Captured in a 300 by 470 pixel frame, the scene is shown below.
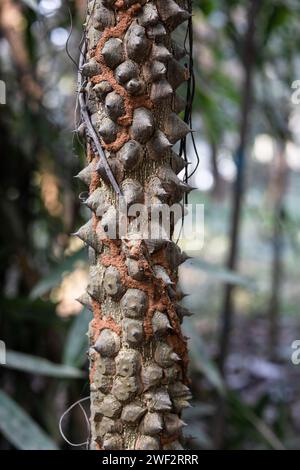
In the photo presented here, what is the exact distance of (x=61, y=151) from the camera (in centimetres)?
153

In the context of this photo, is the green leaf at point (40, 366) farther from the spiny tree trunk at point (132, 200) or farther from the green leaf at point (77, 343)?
the spiny tree trunk at point (132, 200)

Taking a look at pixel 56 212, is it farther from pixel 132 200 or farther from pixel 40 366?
pixel 132 200

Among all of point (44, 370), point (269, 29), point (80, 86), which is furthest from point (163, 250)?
point (269, 29)

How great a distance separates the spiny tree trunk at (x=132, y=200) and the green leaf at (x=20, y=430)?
1.36 ft

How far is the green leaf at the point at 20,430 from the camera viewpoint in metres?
0.87

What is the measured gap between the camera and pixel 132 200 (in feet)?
1.53

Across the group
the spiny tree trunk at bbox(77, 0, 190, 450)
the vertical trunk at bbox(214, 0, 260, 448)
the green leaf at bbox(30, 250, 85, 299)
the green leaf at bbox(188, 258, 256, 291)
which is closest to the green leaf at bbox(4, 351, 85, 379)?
the green leaf at bbox(30, 250, 85, 299)

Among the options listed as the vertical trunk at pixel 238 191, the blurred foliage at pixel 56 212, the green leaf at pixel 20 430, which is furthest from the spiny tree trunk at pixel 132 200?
the vertical trunk at pixel 238 191

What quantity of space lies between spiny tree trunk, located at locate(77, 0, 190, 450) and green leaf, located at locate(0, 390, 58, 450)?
414 mm

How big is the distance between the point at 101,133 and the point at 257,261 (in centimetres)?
414

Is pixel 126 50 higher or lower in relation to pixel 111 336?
higher

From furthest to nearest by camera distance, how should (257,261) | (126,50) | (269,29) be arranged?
(257,261), (269,29), (126,50)

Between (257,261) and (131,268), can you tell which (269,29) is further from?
(257,261)

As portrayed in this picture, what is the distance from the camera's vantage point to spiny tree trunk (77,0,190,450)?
0.47 meters
